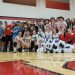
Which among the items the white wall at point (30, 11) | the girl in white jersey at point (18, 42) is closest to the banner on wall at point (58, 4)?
the white wall at point (30, 11)

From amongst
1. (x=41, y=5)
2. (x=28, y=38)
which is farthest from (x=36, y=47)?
(x=41, y=5)

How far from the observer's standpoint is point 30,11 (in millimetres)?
9977

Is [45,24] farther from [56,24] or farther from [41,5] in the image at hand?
[41,5]

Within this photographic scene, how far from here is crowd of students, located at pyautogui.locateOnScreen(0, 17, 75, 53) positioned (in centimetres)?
678

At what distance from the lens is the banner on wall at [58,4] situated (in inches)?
425

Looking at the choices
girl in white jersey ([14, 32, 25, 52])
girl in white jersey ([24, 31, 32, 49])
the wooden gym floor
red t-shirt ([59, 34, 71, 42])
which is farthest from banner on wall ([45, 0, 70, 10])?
the wooden gym floor

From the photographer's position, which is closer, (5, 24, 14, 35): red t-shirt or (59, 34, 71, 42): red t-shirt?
(59, 34, 71, 42): red t-shirt

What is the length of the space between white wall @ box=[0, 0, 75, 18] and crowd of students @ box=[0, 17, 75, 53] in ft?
2.68

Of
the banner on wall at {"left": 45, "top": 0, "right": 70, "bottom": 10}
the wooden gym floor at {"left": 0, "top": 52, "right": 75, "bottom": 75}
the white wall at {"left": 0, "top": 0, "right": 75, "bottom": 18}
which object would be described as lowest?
the wooden gym floor at {"left": 0, "top": 52, "right": 75, "bottom": 75}

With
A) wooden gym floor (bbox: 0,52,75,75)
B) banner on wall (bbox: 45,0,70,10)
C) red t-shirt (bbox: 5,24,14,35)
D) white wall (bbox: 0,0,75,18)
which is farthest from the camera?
banner on wall (bbox: 45,0,70,10)

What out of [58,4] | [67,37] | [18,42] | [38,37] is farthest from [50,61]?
[58,4]

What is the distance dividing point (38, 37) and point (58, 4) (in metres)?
4.17

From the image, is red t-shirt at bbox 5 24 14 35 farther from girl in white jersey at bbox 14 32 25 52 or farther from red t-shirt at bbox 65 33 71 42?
red t-shirt at bbox 65 33 71 42

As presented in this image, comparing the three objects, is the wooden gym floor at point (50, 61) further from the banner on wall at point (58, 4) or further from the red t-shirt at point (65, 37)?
the banner on wall at point (58, 4)
